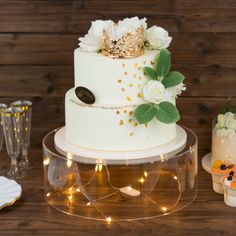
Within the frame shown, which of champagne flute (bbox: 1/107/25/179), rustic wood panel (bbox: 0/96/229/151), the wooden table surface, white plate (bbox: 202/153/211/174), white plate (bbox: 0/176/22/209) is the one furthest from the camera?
rustic wood panel (bbox: 0/96/229/151)

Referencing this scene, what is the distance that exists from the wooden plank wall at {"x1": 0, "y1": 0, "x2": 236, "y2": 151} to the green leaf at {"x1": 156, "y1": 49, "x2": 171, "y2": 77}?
15.0 inches

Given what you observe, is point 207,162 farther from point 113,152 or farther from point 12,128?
point 12,128

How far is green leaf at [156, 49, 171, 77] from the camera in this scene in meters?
1.42

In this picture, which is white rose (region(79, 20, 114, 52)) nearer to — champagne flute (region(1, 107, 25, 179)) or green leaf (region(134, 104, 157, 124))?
green leaf (region(134, 104, 157, 124))

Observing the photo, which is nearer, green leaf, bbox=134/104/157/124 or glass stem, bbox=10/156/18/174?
green leaf, bbox=134/104/157/124

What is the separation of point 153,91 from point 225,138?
1.18ft

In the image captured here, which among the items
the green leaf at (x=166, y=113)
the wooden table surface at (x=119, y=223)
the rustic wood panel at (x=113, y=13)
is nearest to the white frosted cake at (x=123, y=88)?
the green leaf at (x=166, y=113)

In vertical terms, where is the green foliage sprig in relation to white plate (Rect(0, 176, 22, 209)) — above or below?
above

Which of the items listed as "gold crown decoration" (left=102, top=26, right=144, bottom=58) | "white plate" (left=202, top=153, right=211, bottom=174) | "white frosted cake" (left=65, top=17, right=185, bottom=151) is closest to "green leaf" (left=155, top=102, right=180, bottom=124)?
"white frosted cake" (left=65, top=17, right=185, bottom=151)

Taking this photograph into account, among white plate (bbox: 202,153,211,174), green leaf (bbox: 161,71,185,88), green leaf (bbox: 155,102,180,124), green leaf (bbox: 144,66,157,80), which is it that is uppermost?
green leaf (bbox: 144,66,157,80)

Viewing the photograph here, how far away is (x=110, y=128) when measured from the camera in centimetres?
142

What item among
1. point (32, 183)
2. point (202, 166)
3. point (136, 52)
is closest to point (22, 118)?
point (32, 183)

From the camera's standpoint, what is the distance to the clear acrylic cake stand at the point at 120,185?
149 centimetres

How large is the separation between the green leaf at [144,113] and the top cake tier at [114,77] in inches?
1.2
